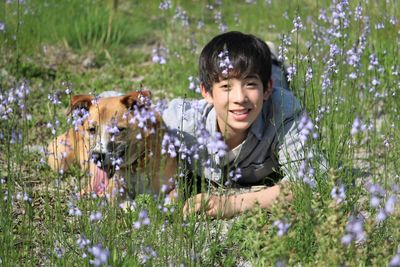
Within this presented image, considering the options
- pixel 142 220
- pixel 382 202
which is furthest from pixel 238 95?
pixel 142 220

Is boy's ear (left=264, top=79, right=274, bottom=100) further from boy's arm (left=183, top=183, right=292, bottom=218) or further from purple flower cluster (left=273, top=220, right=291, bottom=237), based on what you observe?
purple flower cluster (left=273, top=220, right=291, bottom=237)

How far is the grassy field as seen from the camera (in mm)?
2838

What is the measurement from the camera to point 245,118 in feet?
13.5

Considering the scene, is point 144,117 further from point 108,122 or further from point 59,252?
A: point 108,122

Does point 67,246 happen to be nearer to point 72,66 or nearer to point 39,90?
point 39,90

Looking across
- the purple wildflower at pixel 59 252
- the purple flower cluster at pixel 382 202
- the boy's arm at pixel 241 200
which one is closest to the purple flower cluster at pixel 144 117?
the purple wildflower at pixel 59 252

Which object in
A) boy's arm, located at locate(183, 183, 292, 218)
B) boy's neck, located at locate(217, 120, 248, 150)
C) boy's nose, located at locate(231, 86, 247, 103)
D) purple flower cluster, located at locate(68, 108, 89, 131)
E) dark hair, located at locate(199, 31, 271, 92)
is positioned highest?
dark hair, located at locate(199, 31, 271, 92)

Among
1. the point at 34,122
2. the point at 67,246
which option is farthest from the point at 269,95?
the point at 34,122

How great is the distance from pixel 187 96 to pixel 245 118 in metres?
1.87

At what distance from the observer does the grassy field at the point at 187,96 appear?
2838 mm

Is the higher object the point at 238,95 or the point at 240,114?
the point at 238,95

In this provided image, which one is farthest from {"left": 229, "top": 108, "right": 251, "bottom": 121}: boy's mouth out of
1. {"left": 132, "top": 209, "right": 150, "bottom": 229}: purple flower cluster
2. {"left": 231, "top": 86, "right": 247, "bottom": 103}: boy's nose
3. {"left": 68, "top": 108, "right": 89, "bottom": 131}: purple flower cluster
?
{"left": 132, "top": 209, "right": 150, "bottom": 229}: purple flower cluster

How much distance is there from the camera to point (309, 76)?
13.5ft

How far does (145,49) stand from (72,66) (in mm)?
1200
